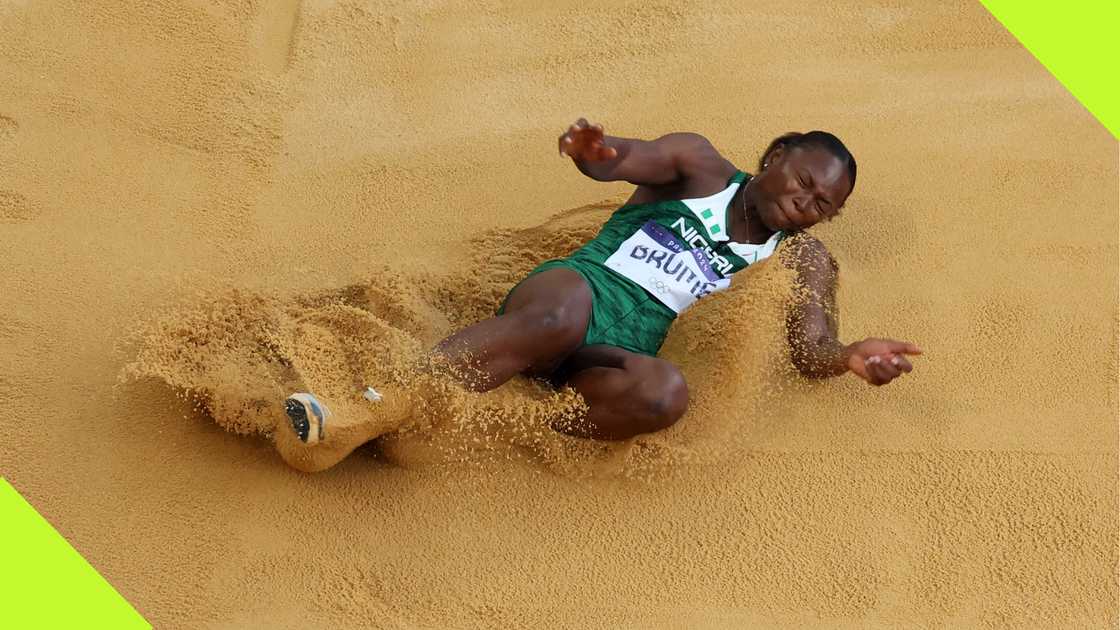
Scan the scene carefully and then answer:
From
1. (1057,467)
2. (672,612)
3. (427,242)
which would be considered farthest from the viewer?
(427,242)

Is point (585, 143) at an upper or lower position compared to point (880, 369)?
upper

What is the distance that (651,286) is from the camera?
9.42 ft

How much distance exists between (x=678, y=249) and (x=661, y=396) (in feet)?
1.46

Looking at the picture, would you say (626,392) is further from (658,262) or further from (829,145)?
(829,145)

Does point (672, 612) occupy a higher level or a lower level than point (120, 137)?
lower

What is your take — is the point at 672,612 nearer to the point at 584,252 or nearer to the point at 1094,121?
the point at 584,252

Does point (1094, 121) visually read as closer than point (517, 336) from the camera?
No

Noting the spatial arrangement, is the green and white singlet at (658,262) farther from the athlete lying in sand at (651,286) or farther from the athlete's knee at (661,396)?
the athlete's knee at (661,396)

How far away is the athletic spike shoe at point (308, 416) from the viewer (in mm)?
2457

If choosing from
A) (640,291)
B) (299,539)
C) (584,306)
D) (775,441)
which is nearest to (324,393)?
(299,539)

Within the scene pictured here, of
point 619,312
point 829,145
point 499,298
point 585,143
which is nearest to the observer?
point 585,143

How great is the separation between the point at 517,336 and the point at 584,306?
198mm

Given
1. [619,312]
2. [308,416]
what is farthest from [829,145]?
[308,416]

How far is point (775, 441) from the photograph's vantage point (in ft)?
9.37
